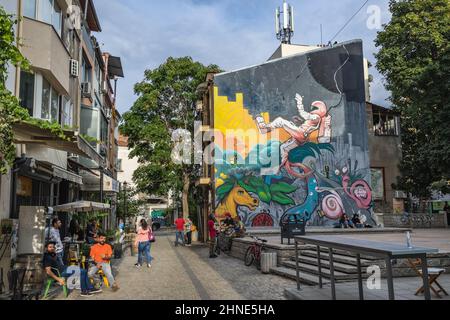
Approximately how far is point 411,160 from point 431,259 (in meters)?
24.3

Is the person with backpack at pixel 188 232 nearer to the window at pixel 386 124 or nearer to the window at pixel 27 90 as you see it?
the window at pixel 27 90

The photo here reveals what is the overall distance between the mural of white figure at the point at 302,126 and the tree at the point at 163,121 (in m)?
9.76

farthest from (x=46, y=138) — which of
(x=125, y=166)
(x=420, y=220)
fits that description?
(x=125, y=166)

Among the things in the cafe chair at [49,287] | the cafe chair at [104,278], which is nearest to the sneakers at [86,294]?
the cafe chair at [49,287]

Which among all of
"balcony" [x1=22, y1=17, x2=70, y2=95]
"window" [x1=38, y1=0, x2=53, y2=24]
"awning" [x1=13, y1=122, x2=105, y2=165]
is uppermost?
"window" [x1=38, y1=0, x2=53, y2=24]

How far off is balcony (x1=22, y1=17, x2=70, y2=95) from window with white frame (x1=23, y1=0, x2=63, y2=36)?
0.27m

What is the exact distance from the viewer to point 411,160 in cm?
3297

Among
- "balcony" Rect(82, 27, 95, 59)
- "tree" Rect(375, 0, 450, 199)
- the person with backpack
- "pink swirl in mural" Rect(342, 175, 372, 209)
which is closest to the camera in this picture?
"balcony" Rect(82, 27, 95, 59)

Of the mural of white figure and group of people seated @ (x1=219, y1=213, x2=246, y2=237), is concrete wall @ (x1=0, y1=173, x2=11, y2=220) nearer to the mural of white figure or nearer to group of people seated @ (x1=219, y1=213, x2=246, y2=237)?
group of people seated @ (x1=219, y1=213, x2=246, y2=237)

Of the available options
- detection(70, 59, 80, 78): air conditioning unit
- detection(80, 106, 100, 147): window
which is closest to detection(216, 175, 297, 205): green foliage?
detection(80, 106, 100, 147): window

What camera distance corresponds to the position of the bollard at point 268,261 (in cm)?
1311

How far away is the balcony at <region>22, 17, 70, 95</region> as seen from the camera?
13.3 m

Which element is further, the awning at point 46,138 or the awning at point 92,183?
the awning at point 92,183
